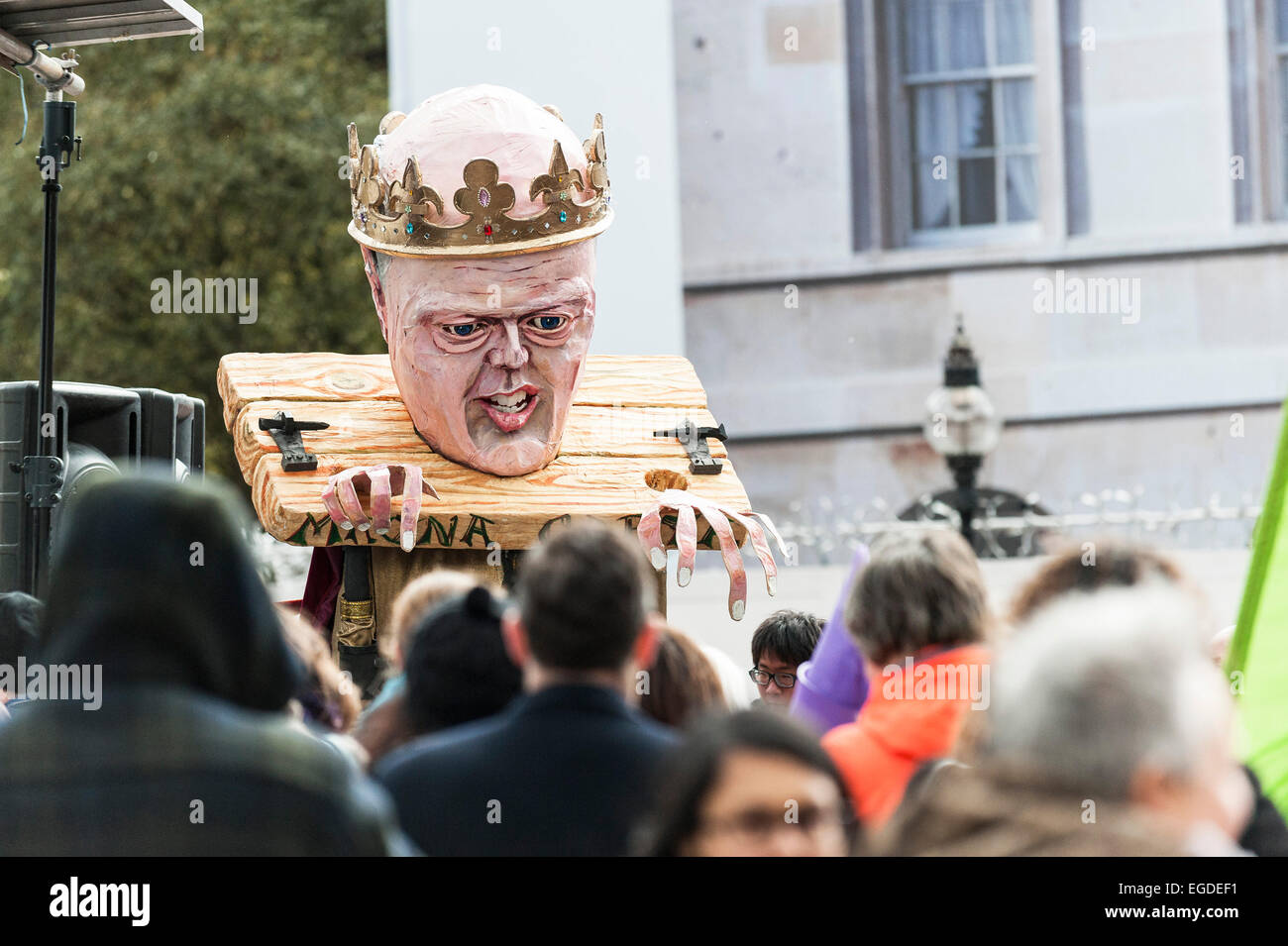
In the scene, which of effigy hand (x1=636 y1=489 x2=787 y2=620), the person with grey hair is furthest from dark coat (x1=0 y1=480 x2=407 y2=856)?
effigy hand (x1=636 y1=489 x2=787 y2=620)

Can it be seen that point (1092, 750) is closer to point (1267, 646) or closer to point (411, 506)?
point (1267, 646)

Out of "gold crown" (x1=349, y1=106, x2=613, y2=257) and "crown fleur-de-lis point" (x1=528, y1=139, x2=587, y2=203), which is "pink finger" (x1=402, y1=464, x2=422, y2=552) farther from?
"crown fleur-de-lis point" (x1=528, y1=139, x2=587, y2=203)

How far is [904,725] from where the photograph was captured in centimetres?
265

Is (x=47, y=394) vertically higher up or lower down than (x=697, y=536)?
higher up

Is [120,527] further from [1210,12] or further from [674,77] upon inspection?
[1210,12]

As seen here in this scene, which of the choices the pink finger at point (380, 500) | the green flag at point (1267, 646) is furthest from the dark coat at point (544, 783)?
the pink finger at point (380, 500)

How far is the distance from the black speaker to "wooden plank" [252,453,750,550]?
0.57 m

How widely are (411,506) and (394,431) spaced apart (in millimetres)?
456

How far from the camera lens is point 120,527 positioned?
6.46 ft

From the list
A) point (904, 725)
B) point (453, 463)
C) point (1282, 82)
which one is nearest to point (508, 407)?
point (453, 463)

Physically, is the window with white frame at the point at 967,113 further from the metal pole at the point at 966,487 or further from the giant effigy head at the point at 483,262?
the giant effigy head at the point at 483,262

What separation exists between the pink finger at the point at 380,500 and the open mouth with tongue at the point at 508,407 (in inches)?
14.5

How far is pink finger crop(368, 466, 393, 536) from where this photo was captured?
3.93 m
